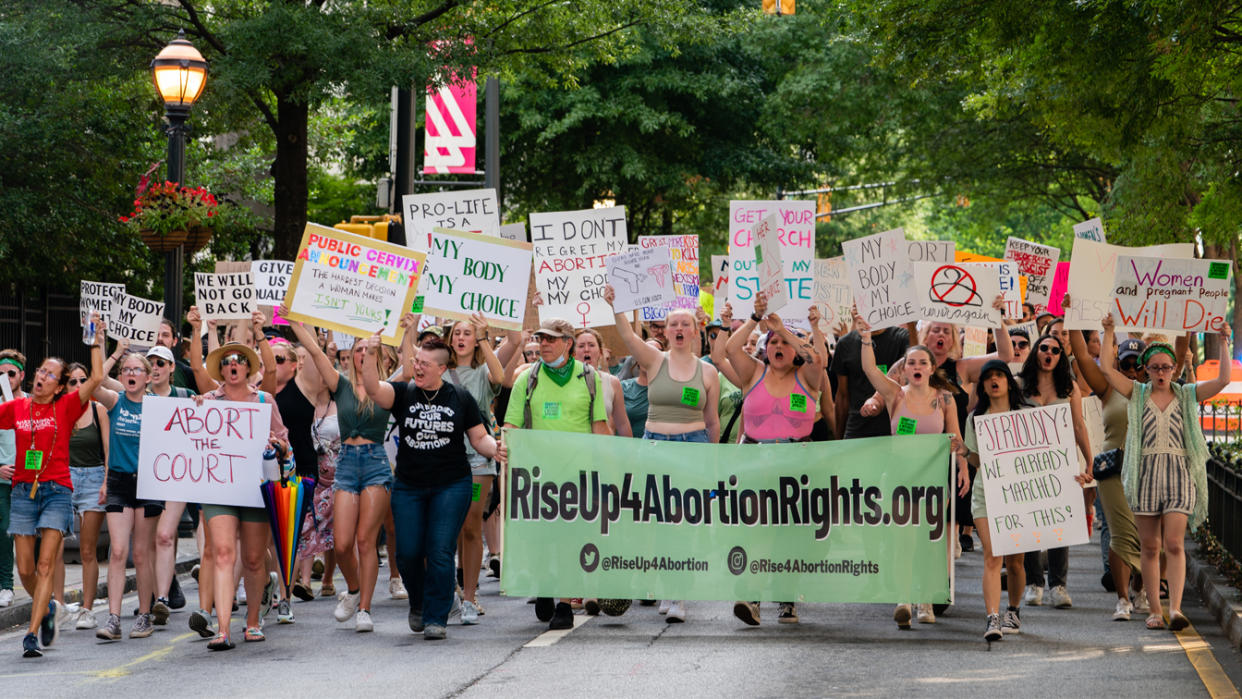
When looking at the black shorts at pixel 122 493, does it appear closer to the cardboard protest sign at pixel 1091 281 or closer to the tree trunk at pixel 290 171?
the cardboard protest sign at pixel 1091 281

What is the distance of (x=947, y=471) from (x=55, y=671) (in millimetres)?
5289

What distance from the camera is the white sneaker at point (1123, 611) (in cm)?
1078

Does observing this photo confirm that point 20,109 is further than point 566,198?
No

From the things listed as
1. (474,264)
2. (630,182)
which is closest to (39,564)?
(474,264)

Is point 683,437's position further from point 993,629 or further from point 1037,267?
point 1037,267

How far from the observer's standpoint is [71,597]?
40.3ft

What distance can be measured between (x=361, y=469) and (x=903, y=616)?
3558 millimetres

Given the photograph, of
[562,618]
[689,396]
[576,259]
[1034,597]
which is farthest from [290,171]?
[1034,597]

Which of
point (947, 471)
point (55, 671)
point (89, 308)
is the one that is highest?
point (89, 308)

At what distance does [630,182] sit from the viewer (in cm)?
3347

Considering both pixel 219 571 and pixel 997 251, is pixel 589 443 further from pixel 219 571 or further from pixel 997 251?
pixel 997 251

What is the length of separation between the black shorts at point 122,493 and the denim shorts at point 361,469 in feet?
3.92

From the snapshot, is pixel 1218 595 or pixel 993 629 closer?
pixel 993 629

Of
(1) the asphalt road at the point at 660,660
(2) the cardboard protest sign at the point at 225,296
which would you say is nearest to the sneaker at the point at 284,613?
Result: (1) the asphalt road at the point at 660,660
